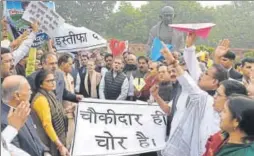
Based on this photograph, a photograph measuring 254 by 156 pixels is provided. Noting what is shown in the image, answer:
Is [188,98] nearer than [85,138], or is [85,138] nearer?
[188,98]

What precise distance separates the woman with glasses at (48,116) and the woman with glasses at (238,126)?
1903mm

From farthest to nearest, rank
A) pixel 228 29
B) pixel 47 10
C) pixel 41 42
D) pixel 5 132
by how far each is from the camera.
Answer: pixel 228 29, pixel 41 42, pixel 47 10, pixel 5 132

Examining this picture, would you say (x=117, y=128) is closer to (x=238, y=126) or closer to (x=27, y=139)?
(x=27, y=139)

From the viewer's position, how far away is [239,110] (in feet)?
9.46

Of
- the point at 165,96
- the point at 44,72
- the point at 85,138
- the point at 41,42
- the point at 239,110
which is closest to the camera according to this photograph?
the point at 239,110

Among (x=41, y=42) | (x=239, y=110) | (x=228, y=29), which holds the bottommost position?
(x=228, y=29)

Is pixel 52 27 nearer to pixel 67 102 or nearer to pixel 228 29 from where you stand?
pixel 67 102

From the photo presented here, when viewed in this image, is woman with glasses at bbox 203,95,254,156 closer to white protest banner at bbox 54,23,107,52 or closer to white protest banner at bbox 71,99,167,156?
white protest banner at bbox 71,99,167,156

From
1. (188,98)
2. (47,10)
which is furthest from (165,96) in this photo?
(47,10)

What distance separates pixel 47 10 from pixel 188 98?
287 cm

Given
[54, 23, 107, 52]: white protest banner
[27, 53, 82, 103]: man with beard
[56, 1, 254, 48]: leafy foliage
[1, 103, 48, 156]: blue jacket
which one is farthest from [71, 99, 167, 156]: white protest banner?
[56, 1, 254, 48]: leafy foliage

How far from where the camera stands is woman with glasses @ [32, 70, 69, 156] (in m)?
4.44

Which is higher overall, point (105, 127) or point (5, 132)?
point (5, 132)

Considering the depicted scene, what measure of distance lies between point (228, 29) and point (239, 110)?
10495 mm
